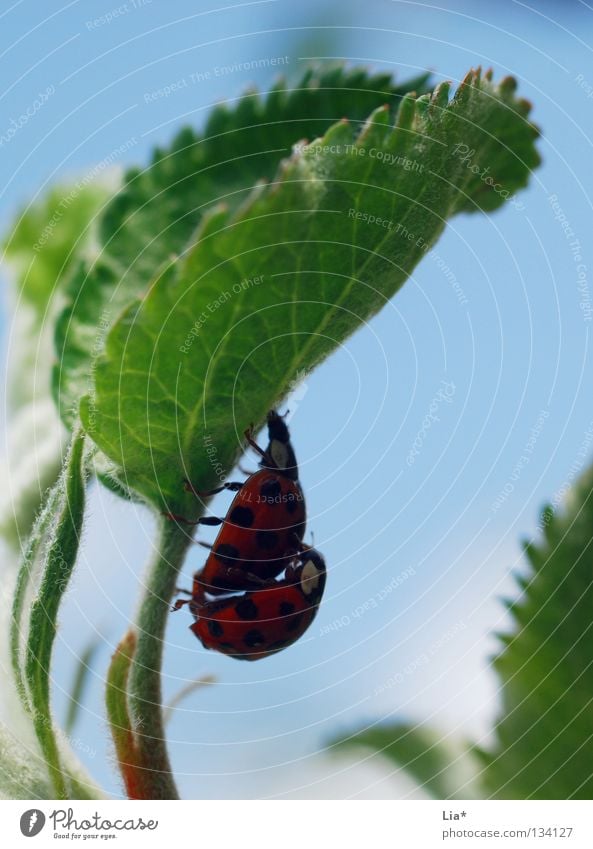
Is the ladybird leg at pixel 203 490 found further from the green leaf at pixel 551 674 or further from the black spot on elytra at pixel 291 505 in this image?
the green leaf at pixel 551 674

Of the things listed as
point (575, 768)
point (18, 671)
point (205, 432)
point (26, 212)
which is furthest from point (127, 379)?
point (26, 212)

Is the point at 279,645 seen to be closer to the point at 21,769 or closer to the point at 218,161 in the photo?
the point at 21,769

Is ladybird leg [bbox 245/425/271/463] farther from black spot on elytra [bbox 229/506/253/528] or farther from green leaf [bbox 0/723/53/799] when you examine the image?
green leaf [bbox 0/723/53/799]

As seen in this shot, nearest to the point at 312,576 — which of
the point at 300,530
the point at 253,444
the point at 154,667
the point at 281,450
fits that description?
the point at 300,530

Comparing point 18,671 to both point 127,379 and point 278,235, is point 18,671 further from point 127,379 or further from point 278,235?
point 278,235

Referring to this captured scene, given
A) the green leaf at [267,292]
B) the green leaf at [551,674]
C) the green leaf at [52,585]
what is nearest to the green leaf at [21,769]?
the green leaf at [52,585]

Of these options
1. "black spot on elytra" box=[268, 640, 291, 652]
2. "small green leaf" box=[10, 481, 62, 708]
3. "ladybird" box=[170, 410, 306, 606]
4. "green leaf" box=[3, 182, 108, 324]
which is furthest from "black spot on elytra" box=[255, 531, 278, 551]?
"green leaf" box=[3, 182, 108, 324]

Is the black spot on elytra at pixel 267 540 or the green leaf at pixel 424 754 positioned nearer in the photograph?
the black spot on elytra at pixel 267 540
